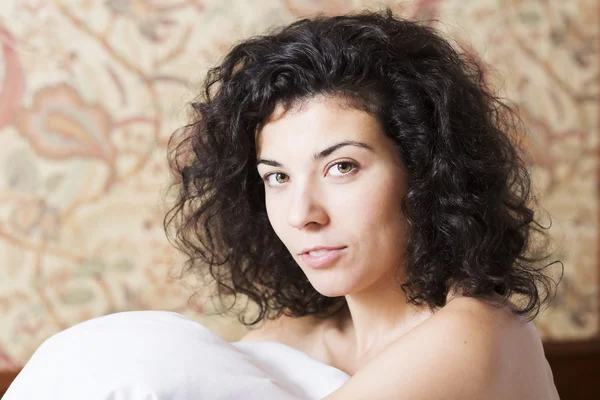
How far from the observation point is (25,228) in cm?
193

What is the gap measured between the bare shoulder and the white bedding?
0.11 meters

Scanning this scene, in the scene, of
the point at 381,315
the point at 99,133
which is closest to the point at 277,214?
the point at 381,315

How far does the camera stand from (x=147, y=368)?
1026 millimetres

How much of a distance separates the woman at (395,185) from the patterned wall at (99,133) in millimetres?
581

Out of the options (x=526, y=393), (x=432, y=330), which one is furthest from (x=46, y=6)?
(x=526, y=393)

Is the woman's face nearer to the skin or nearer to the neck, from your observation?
the skin

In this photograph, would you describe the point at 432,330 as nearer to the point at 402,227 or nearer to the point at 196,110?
the point at 402,227

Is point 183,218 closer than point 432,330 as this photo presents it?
No

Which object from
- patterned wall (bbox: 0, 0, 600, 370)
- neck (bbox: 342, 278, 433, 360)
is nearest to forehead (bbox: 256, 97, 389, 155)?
neck (bbox: 342, 278, 433, 360)

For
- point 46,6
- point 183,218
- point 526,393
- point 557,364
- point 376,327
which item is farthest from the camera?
→ point 557,364

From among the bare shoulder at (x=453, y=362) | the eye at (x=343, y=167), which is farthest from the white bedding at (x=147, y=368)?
the eye at (x=343, y=167)

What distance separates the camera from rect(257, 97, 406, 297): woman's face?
1240 millimetres

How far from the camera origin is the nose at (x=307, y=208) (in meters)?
1.24

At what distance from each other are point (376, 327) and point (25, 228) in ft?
3.17
